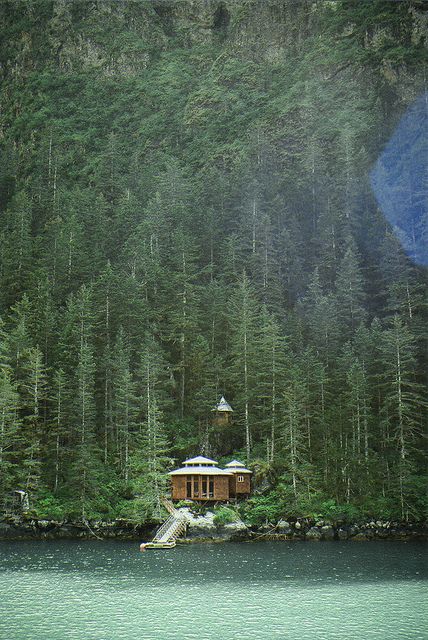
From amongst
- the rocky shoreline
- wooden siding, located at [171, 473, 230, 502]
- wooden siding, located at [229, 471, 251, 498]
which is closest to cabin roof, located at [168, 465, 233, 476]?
wooden siding, located at [171, 473, 230, 502]

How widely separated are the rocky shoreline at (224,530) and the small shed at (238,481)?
3899 mm

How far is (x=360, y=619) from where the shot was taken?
895 inches

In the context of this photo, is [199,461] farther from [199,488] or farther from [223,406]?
[223,406]

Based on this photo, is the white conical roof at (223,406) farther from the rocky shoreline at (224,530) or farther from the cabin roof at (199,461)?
the rocky shoreline at (224,530)

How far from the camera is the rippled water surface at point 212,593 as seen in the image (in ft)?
69.5

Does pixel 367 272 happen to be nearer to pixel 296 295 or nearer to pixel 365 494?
pixel 296 295

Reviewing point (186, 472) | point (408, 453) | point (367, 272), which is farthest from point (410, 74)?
point (186, 472)

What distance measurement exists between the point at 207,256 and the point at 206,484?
36.2 metres

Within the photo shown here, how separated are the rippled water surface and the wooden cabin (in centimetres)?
867

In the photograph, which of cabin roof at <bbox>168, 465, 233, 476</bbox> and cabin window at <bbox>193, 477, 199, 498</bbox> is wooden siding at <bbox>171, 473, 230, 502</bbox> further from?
cabin roof at <bbox>168, 465, 233, 476</bbox>

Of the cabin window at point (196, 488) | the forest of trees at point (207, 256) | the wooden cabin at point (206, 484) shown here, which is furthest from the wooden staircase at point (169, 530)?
the cabin window at point (196, 488)

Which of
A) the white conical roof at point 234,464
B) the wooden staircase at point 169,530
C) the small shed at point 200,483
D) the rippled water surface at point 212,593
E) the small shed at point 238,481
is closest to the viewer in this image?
the rippled water surface at point 212,593

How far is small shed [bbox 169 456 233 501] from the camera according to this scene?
49.2 meters

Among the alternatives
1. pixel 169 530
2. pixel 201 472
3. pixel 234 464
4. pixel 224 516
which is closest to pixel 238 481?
pixel 234 464
